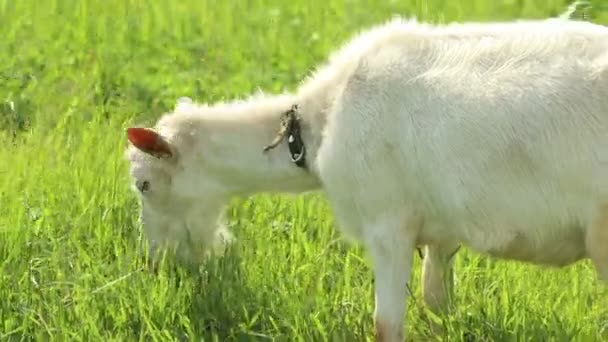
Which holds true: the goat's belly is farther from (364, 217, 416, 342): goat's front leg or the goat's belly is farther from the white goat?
(364, 217, 416, 342): goat's front leg

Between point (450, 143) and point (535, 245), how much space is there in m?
0.54

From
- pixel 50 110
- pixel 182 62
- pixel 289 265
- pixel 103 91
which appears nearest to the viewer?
pixel 289 265

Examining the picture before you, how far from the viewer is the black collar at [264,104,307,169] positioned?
5.16 m

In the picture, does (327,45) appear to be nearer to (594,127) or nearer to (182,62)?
(182,62)

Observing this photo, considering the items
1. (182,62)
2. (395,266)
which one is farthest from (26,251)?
(182,62)

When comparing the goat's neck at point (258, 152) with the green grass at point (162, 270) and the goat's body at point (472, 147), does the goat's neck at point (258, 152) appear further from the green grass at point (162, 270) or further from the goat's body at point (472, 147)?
the green grass at point (162, 270)

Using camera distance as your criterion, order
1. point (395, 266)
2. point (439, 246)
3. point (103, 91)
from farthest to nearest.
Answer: point (103, 91)
point (439, 246)
point (395, 266)

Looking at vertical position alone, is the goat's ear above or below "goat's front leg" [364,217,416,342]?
above

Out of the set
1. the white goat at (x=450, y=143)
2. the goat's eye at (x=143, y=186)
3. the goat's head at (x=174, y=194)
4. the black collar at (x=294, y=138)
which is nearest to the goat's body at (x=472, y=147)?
the white goat at (x=450, y=143)

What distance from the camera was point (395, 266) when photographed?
16.2 ft

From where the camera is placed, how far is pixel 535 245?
15.4ft

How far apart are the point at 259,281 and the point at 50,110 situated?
3437mm

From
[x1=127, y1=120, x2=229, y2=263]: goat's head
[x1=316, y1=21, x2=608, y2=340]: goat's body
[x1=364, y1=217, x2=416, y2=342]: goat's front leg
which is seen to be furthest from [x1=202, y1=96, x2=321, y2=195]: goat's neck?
[x1=364, y1=217, x2=416, y2=342]: goat's front leg

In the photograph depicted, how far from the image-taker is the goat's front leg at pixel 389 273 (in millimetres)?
4902
